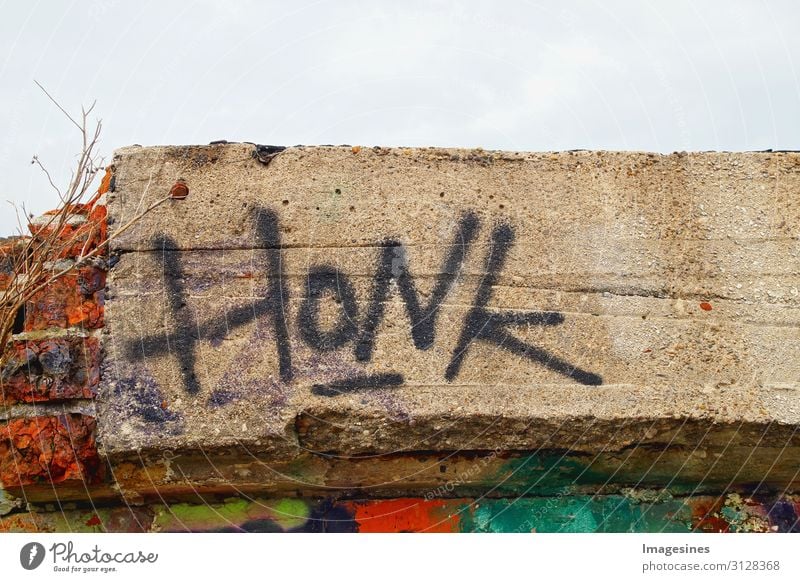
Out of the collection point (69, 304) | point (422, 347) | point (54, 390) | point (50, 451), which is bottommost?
point (50, 451)

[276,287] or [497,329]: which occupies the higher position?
[276,287]

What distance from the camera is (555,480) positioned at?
259 centimetres

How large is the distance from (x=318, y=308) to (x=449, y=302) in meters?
0.41

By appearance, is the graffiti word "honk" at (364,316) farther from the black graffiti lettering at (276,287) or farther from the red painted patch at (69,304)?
the red painted patch at (69,304)

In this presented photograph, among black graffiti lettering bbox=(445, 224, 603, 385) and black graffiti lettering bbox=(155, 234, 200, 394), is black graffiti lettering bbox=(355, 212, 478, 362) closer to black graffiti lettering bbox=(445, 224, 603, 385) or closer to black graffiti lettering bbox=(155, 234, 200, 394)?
black graffiti lettering bbox=(445, 224, 603, 385)

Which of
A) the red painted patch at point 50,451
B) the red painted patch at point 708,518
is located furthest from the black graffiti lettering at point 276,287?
the red painted patch at point 708,518

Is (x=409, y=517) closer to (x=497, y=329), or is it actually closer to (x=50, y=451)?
(x=497, y=329)

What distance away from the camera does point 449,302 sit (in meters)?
2.50

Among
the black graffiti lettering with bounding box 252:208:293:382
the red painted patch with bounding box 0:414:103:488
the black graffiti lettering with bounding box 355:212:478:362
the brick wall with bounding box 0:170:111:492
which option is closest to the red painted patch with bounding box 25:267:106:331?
the brick wall with bounding box 0:170:111:492

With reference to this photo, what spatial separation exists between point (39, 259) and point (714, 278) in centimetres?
216

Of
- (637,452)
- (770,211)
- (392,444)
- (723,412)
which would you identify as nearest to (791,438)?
(723,412)

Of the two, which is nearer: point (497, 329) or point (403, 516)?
point (497, 329)

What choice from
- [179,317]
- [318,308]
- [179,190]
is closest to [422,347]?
[318,308]

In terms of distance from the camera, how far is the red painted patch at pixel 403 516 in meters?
2.57
